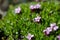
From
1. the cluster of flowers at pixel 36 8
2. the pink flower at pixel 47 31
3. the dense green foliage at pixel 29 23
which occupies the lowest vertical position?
the pink flower at pixel 47 31

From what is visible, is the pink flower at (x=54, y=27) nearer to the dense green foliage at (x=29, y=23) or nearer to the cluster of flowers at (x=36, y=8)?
the dense green foliage at (x=29, y=23)

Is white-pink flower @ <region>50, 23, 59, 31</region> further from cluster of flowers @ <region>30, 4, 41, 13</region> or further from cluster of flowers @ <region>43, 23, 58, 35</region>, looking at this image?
cluster of flowers @ <region>30, 4, 41, 13</region>

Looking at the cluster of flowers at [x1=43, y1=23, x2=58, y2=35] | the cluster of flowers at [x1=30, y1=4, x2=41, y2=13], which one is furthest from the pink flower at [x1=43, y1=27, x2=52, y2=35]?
the cluster of flowers at [x1=30, y1=4, x2=41, y2=13]

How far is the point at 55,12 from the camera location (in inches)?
170

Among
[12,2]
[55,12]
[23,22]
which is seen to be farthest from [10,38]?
[12,2]

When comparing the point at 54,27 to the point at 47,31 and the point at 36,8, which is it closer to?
the point at 47,31

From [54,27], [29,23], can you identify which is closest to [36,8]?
[29,23]

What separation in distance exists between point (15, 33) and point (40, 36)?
432 millimetres

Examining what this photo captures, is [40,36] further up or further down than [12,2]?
further down

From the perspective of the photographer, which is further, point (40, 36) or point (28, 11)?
point (28, 11)

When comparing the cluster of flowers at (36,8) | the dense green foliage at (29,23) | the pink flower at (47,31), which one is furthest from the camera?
the cluster of flowers at (36,8)

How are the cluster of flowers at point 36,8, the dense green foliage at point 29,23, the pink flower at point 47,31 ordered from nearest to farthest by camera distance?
the pink flower at point 47,31 < the dense green foliage at point 29,23 < the cluster of flowers at point 36,8

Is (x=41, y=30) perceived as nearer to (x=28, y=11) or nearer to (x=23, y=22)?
(x=23, y=22)

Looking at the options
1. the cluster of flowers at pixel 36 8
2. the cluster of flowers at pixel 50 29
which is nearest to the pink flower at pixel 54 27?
the cluster of flowers at pixel 50 29
